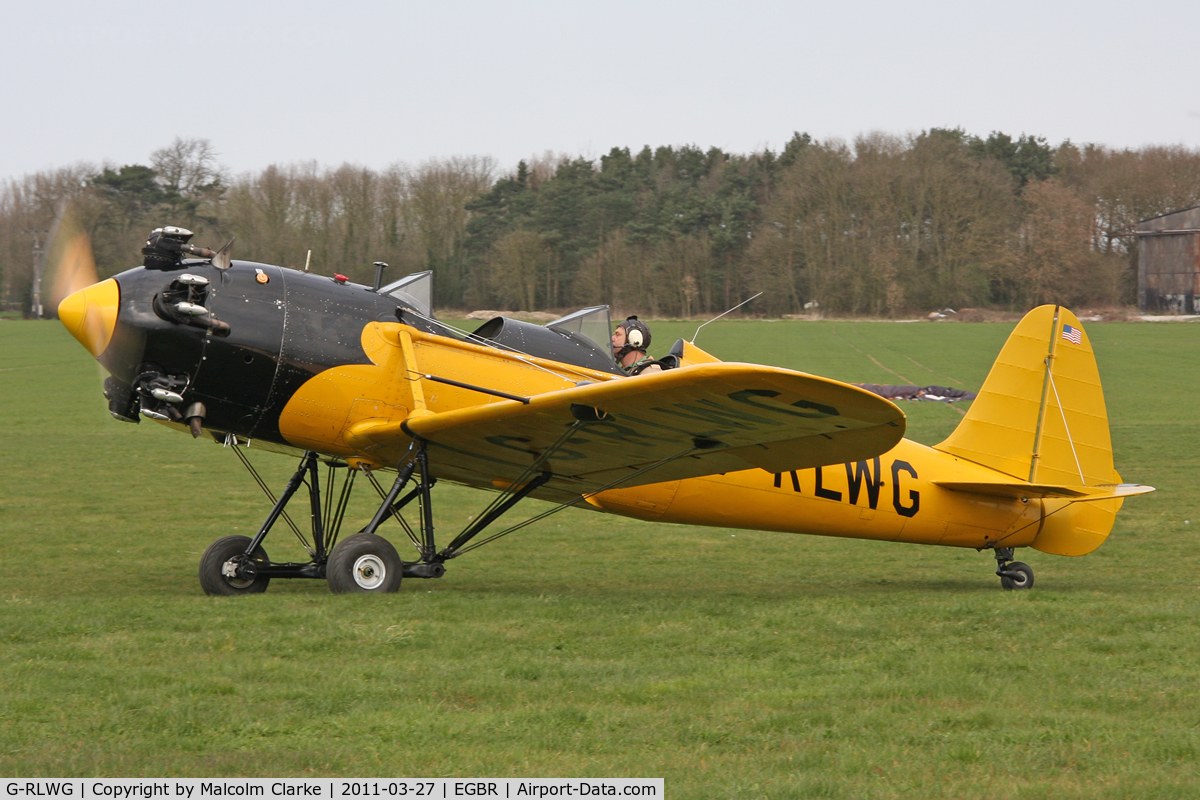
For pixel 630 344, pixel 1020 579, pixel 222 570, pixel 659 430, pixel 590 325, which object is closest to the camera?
Answer: pixel 659 430

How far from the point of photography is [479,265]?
62156 millimetres

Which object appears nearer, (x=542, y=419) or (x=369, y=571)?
(x=542, y=419)

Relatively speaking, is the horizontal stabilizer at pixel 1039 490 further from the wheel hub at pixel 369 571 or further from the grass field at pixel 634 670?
the wheel hub at pixel 369 571

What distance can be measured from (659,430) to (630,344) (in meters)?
1.92

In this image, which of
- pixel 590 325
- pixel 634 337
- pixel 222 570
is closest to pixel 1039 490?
pixel 634 337

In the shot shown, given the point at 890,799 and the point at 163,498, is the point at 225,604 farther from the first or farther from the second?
the point at 163,498

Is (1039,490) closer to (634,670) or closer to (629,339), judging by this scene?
(629,339)

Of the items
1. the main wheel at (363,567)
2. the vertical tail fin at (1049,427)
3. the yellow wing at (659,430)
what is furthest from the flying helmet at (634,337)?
the vertical tail fin at (1049,427)

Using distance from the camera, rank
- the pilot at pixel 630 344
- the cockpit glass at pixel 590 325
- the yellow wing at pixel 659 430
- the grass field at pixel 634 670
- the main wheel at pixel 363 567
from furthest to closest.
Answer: the pilot at pixel 630 344
the cockpit glass at pixel 590 325
the main wheel at pixel 363 567
the yellow wing at pixel 659 430
the grass field at pixel 634 670

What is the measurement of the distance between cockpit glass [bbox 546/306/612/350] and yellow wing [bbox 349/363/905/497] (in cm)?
115

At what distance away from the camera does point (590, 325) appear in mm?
8789

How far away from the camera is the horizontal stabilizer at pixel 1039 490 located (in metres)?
8.52

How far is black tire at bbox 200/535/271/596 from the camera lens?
8.40m

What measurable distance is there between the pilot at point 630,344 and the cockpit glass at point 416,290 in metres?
1.58
